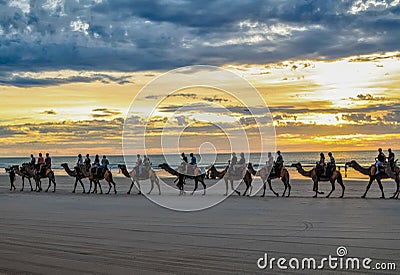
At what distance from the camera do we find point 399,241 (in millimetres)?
12242

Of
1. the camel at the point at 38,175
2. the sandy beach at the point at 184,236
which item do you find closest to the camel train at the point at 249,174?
the camel at the point at 38,175

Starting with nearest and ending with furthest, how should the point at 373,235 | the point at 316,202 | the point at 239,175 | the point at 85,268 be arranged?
the point at 85,268 < the point at 373,235 < the point at 316,202 < the point at 239,175

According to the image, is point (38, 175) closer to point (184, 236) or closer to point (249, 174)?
point (249, 174)

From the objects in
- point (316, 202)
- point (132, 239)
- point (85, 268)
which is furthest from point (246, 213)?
point (85, 268)

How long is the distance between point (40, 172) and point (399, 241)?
24574 mm

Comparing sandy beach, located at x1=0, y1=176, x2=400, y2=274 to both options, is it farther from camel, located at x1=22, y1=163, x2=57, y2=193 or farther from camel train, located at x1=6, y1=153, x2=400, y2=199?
camel, located at x1=22, y1=163, x2=57, y2=193

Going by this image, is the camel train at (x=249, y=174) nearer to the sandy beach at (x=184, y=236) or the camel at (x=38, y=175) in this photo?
the camel at (x=38, y=175)

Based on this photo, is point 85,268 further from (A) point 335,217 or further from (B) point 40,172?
(B) point 40,172

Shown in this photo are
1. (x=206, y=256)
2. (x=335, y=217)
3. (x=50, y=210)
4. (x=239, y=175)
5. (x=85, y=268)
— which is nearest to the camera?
(x=85, y=268)

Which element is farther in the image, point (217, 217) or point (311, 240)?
point (217, 217)

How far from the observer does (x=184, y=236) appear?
1342 cm

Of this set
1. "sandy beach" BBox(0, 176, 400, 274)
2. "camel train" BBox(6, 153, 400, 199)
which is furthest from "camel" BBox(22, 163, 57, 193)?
"sandy beach" BBox(0, 176, 400, 274)

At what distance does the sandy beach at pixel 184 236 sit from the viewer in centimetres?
1004

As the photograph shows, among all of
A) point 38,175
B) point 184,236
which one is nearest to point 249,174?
point 38,175
